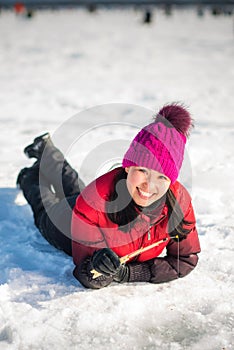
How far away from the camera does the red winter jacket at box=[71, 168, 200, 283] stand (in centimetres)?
216

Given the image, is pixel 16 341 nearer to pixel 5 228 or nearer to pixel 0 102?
pixel 5 228

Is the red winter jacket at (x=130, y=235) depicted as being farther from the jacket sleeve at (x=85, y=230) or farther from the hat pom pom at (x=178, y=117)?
the hat pom pom at (x=178, y=117)

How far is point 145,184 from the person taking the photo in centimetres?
206

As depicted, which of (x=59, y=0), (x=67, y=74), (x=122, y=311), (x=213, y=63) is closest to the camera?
(x=122, y=311)

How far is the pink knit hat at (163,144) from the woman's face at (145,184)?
30 millimetres

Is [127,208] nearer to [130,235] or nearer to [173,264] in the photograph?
[130,235]

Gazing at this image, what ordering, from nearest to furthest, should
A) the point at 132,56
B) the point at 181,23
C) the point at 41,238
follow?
the point at 41,238 → the point at 132,56 → the point at 181,23

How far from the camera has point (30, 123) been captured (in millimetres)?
5316

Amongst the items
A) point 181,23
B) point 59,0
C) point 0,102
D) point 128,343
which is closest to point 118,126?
point 0,102

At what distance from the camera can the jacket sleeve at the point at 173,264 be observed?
2.28 metres

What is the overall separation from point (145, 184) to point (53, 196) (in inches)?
45.0

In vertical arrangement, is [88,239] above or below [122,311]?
above

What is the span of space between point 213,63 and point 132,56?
6.42ft

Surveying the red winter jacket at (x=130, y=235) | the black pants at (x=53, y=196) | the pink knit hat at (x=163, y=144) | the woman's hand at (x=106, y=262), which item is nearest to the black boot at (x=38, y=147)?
the black pants at (x=53, y=196)
